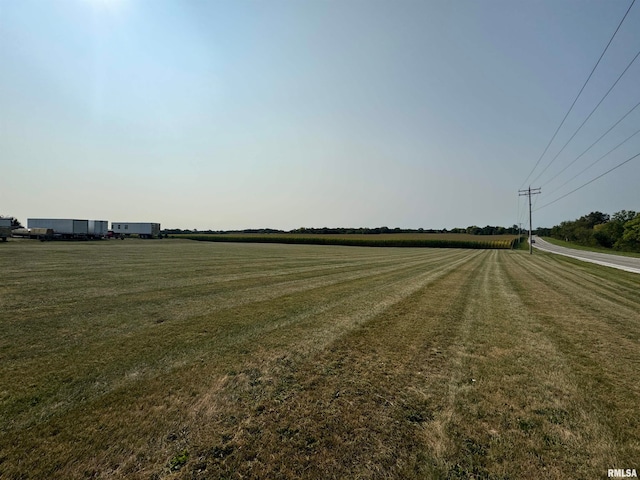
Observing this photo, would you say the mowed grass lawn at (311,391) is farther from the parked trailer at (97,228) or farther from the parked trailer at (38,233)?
the parked trailer at (97,228)

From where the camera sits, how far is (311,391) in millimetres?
3969

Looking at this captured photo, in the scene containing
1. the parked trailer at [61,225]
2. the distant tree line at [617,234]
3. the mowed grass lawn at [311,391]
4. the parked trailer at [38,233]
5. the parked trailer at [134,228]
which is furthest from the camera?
the parked trailer at [134,228]

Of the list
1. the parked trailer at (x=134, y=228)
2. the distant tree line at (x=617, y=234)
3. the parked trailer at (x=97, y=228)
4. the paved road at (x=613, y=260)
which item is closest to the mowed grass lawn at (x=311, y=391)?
the paved road at (x=613, y=260)

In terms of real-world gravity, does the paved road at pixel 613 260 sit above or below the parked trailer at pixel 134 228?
below

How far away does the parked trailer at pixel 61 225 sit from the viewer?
51.3m

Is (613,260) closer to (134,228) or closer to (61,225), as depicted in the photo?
(61,225)

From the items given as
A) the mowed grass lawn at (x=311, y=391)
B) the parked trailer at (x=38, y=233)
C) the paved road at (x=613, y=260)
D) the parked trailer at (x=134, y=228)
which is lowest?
the mowed grass lawn at (x=311, y=391)

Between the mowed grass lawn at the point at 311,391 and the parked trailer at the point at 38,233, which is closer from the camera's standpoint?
the mowed grass lawn at the point at 311,391

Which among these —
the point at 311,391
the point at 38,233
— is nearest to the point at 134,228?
the point at 38,233

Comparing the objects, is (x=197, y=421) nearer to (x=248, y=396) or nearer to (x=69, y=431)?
(x=248, y=396)

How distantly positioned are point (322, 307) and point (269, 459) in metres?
5.82

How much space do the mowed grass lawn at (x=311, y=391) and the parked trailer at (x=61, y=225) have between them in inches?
2303

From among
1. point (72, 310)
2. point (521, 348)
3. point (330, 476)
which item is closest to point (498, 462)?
point (330, 476)

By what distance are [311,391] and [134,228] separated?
8254 centimetres
